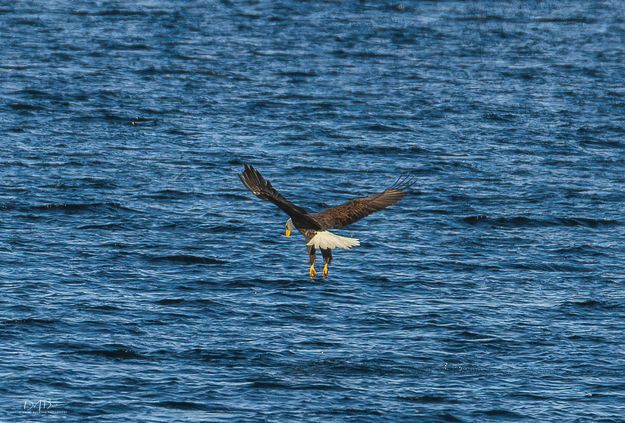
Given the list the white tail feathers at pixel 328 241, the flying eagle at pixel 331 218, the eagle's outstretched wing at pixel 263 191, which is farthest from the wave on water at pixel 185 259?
the eagle's outstretched wing at pixel 263 191

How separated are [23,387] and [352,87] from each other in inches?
1088

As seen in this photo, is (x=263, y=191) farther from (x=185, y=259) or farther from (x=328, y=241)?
(x=185, y=259)

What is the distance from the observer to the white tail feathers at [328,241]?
19.2 m

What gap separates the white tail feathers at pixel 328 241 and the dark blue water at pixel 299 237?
2257 millimetres

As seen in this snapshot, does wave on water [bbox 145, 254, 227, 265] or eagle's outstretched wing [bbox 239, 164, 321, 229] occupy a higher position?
eagle's outstretched wing [bbox 239, 164, 321, 229]

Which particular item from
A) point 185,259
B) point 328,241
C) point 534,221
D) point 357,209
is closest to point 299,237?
point 185,259

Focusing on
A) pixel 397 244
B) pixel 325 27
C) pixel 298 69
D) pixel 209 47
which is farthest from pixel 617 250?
pixel 325 27

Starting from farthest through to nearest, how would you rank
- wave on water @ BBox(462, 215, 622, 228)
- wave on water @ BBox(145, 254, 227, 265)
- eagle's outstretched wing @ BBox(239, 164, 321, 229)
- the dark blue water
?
wave on water @ BBox(462, 215, 622, 228) → wave on water @ BBox(145, 254, 227, 265) → the dark blue water → eagle's outstretched wing @ BBox(239, 164, 321, 229)

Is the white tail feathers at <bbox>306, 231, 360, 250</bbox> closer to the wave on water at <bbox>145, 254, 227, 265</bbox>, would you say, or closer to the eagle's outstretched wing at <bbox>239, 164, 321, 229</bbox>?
the eagle's outstretched wing at <bbox>239, 164, 321, 229</bbox>

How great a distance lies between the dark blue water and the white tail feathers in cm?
226

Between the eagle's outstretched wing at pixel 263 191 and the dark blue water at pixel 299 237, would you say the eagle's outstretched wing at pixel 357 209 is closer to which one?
the eagle's outstretched wing at pixel 263 191

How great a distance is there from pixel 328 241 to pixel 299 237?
1081 cm

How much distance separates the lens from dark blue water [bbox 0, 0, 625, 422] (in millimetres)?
20281

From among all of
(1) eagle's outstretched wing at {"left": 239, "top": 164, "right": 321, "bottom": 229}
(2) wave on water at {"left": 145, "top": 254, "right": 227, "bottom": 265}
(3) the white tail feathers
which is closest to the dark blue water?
(2) wave on water at {"left": 145, "top": 254, "right": 227, "bottom": 265}
